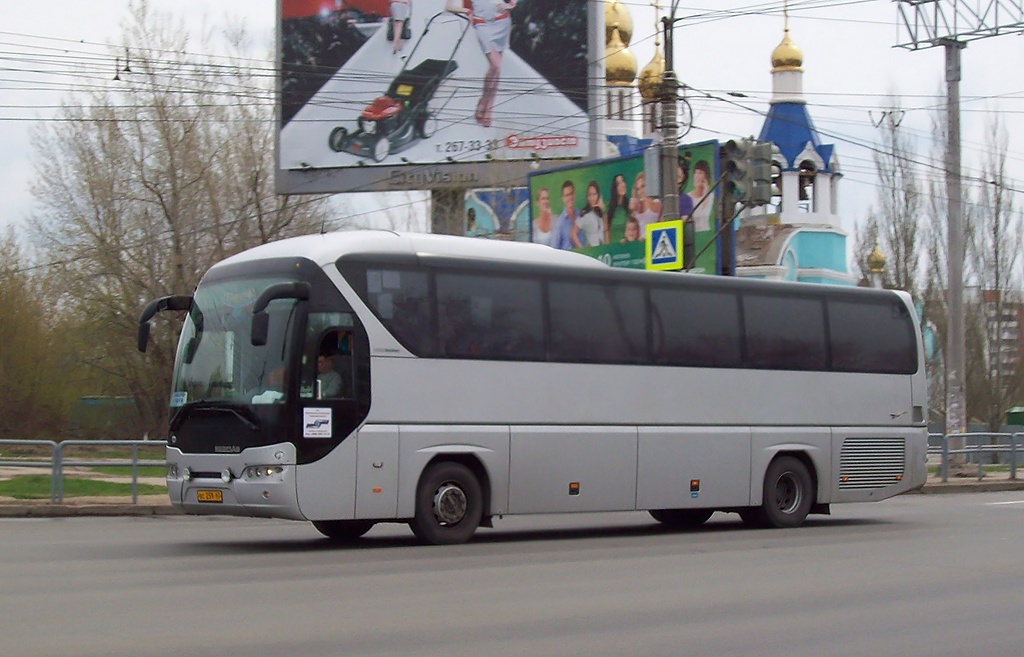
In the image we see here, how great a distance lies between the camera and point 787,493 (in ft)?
66.0

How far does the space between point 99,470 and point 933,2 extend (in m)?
23.5

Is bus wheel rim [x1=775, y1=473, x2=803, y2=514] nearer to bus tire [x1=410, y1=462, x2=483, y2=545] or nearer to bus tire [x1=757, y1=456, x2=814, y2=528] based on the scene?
bus tire [x1=757, y1=456, x2=814, y2=528]

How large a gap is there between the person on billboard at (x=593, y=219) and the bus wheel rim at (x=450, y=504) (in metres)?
21.8

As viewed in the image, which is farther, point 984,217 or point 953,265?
point 984,217

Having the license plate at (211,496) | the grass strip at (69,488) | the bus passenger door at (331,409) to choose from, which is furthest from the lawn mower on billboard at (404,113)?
the license plate at (211,496)

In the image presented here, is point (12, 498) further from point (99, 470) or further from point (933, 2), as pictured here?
point (933, 2)

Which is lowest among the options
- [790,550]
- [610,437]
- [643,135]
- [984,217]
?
[790,550]

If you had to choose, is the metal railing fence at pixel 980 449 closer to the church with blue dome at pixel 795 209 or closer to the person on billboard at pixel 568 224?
the person on billboard at pixel 568 224

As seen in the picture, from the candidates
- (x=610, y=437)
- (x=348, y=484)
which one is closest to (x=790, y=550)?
(x=610, y=437)

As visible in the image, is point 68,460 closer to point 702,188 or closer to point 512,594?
point 512,594

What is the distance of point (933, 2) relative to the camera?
35625mm

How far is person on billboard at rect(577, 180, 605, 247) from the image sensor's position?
123ft

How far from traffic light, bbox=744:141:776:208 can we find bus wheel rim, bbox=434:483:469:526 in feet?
29.6

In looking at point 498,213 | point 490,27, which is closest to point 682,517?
point 490,27
